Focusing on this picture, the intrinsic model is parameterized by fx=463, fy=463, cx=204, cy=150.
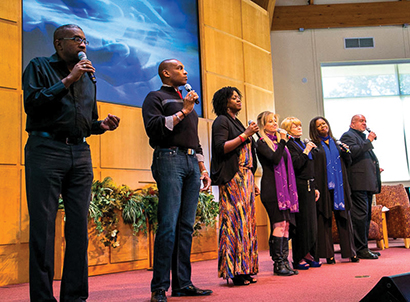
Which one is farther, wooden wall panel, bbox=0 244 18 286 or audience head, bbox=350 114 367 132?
audience head, bbox=350 114 367 132

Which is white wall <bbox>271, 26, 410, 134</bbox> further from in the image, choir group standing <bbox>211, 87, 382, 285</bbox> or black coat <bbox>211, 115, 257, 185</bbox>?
black coat <bbox>211, 115, 257, 185</bbox>

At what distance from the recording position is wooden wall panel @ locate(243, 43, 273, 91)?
708 centimetres

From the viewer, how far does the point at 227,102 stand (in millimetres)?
3305

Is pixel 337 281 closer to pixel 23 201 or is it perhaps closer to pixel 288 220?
pixel 288 220

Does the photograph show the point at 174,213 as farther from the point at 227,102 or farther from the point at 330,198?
the point at 330,198

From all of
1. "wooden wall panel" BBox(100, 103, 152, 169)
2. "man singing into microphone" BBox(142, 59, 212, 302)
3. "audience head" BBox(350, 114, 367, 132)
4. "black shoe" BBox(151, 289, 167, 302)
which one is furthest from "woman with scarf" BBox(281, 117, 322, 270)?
"wooden wall panel" BBox(100, 103, 152, 169)

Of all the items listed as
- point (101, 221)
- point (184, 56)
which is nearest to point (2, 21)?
point (101, 221)

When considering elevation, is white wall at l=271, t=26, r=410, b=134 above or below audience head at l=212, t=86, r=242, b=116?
above

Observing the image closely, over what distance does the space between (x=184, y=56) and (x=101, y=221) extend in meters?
2.73

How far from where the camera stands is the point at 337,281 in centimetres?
302

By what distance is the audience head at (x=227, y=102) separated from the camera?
330cm

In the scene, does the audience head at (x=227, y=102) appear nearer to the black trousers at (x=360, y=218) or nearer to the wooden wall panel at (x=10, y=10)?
the black trousers at (x=360, y=218)

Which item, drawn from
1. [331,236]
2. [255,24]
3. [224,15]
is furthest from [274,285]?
[255,24]

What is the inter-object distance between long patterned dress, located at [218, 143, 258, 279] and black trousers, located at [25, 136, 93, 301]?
113 cm
